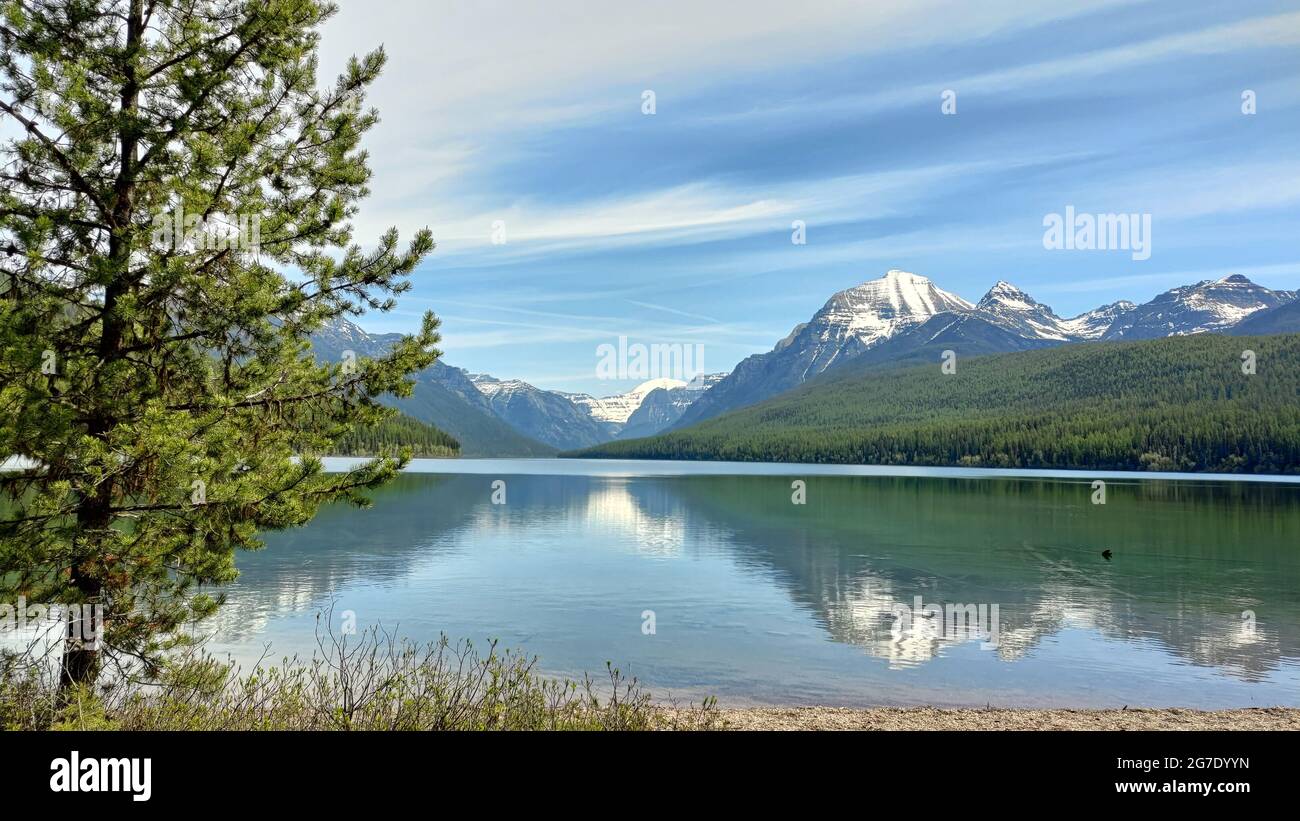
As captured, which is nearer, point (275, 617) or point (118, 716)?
point (118, 716)

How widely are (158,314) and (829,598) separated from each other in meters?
32.7

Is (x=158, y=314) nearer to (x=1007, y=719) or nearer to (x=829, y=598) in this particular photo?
(x=1007, y=719)

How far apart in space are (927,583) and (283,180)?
3822 centimetres

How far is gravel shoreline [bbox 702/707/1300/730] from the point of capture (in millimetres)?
17578

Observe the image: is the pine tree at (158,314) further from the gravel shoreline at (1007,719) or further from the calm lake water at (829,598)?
the calm lake water at (829,598)

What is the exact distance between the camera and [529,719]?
11859mm

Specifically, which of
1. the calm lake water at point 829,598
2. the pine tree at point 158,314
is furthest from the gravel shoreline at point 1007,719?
the pine tree at point 158,314

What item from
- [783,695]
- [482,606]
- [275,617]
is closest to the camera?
[783,695]

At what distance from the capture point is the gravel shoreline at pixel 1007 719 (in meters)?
17.6
